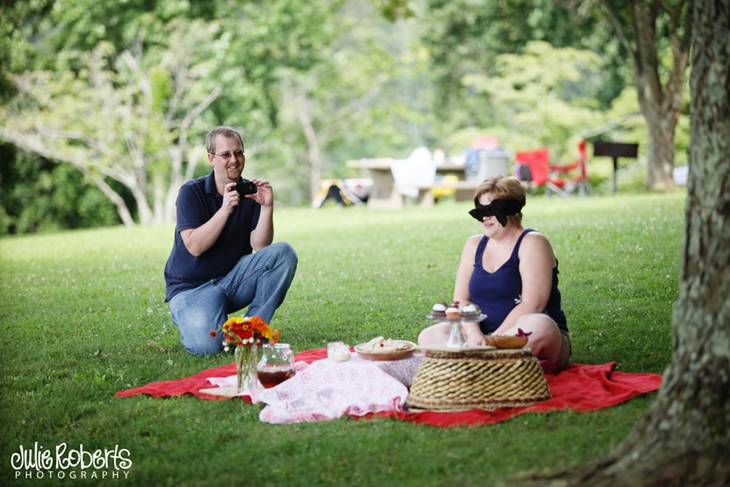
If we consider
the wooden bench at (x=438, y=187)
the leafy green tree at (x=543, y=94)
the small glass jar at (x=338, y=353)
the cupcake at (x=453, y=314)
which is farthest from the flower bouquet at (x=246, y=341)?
the leafy green tree at (x=543, y=94)

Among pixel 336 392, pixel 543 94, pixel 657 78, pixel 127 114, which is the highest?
pixel 543 94

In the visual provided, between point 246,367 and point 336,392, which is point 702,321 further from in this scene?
point 246,367

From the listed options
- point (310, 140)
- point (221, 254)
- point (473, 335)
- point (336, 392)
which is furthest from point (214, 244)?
point (310, 140)

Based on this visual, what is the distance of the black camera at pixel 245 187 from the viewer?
7.15 metres

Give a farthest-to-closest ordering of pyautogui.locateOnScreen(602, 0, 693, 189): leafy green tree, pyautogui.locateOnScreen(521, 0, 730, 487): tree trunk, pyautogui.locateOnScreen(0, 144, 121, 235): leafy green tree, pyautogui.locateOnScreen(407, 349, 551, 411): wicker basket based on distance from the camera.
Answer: pyautogui.locateOnScreen(0, 144, 121, 235): leafy green tree, pyautogui.locateOnScreen(602, 0, 693, 189): leafy green tree, pyautogui.locateOnScreen(407, 349, 551, 411): wicker basket, pyautogui.locateOnScreen(521, 0, 730, 487): tree trunk

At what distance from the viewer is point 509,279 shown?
20.1ft

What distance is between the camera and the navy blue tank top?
20.1ft

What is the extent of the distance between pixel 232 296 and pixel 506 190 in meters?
2.43

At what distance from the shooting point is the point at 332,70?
3384 cm

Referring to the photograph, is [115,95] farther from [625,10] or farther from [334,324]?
[334,324]

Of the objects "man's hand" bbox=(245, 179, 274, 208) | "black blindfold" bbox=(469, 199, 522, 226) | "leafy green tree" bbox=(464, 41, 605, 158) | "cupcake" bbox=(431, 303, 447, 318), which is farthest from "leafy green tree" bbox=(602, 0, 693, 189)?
"cupcake" bbox=(431, 303, 447, 318)

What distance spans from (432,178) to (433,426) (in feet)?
55.1

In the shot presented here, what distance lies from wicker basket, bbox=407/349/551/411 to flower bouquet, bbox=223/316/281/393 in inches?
46.8

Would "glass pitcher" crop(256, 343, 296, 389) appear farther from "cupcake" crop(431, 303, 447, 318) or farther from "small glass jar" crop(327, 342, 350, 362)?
"cupcake" crop(431, 303, 447, 318)
